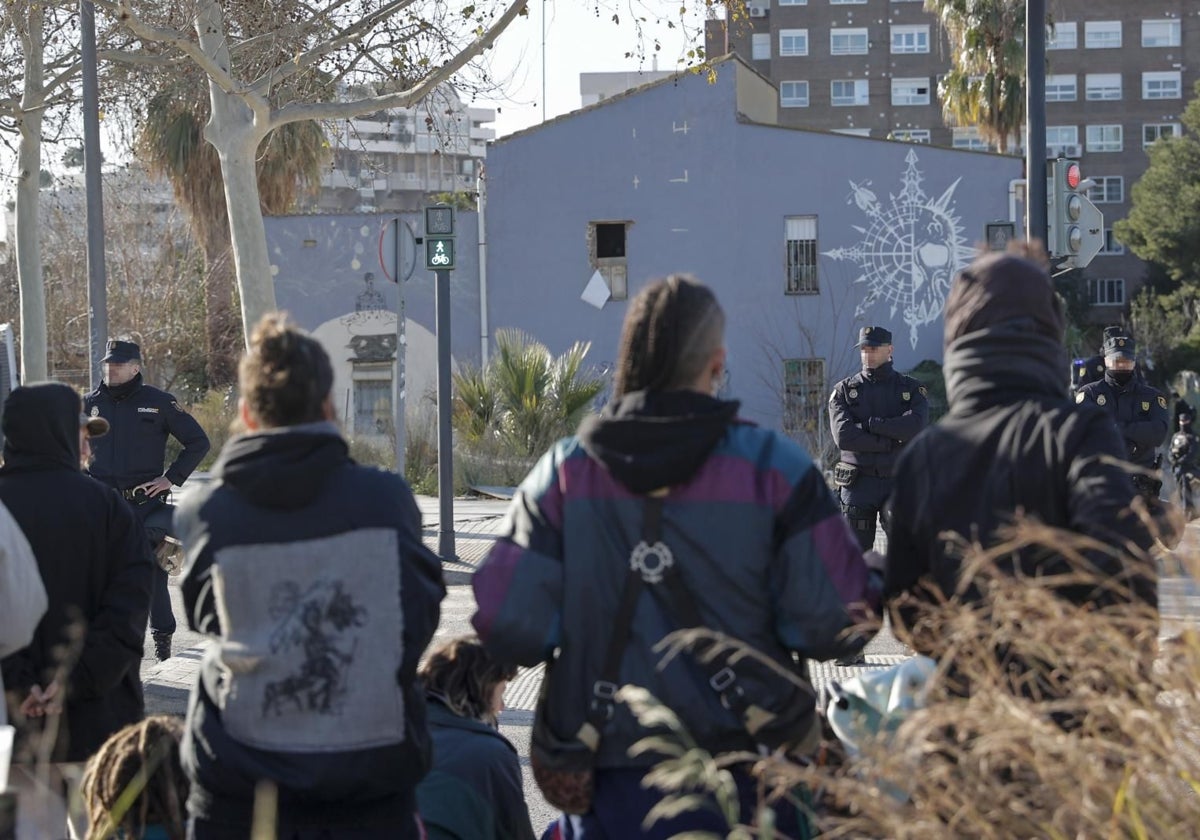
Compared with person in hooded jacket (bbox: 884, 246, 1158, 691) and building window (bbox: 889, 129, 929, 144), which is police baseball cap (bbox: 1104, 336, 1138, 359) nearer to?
person in hooded jacket (bbox: 884, 246, 1158, 691)

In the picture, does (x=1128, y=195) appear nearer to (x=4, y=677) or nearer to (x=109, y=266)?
(x=109, y=266)

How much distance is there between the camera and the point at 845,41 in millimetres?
73500

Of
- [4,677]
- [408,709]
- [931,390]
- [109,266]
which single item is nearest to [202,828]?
[408,709]

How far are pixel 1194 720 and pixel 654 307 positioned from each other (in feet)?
4.45

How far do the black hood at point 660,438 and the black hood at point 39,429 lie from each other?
6.74 feet

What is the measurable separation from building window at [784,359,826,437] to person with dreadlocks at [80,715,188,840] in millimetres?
22707

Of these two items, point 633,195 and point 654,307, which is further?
point 633,195

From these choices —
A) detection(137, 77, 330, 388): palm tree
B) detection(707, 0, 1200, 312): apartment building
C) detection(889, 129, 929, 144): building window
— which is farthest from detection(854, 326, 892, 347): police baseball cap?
detection(889, 129, 929, 144): building window

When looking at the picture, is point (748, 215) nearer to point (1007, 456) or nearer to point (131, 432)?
point (131, 432)

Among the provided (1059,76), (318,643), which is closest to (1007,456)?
(318,643)

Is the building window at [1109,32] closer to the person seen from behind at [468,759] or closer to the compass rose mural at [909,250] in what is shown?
the compass rose mural at [909,250]

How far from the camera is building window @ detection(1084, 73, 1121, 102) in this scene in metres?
70.8

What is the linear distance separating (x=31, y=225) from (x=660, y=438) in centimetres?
2225

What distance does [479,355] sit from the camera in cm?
3400
